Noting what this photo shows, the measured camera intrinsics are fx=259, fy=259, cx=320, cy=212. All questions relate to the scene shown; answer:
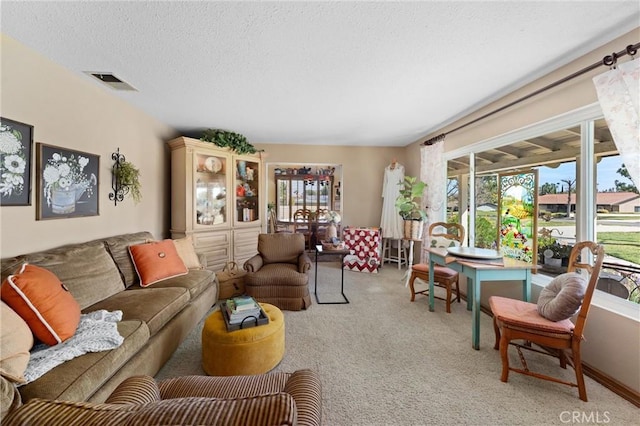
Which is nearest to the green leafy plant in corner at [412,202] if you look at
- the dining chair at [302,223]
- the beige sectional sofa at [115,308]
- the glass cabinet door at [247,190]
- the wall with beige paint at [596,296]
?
the wall with beige paint at [596,296]

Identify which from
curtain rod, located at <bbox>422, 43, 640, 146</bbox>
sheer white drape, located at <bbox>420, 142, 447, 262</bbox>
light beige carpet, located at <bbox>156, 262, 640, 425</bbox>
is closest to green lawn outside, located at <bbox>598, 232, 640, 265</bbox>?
light beige carpet, located at <bbox>156, 262, 640, 425</bbox>

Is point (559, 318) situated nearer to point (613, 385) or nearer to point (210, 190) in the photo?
point (613, 385)

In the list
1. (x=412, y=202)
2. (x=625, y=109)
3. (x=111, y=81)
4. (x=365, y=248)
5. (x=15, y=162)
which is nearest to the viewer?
(x=625, y=109)

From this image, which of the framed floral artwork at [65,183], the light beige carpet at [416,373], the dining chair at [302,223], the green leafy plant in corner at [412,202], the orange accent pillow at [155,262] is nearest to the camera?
the light beige carpet at [416,373]

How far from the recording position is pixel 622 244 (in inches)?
73.2

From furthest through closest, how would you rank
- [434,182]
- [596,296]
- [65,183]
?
[434,182] < [65,183] < [596,296]

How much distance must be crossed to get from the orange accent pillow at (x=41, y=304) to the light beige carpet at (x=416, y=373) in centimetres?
70

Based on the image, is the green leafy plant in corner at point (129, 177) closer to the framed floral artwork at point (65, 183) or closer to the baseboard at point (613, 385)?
the framed floral artwork at point (65, 183)

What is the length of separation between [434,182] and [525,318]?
7.87ft

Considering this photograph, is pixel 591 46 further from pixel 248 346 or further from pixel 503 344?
pixel 248 346

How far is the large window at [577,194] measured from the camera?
6.01 feet

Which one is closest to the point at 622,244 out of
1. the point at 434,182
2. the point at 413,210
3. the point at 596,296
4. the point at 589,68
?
the point at 596,296

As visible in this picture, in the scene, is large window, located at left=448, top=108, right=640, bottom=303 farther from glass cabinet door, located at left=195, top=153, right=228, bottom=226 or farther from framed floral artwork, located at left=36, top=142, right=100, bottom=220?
framed floral artwork, located at left=36, top=142, right=100, bottom=220

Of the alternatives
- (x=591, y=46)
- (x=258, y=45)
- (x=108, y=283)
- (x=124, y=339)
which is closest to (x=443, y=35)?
(x=591, y=46)
